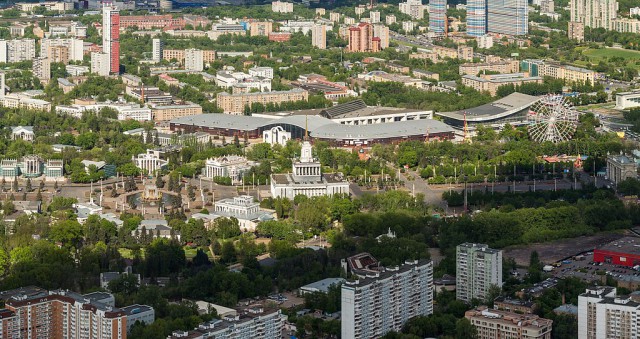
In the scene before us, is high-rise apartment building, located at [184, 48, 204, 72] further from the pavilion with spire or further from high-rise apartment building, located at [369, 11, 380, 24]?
the pavilion with spire

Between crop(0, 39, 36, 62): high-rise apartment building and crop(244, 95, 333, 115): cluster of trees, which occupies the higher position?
crop(0, 39, 36, 62): high-rise apartment building

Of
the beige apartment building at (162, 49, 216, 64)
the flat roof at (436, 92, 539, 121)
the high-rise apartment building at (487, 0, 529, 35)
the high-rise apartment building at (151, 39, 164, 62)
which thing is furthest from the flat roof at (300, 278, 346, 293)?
the high-rise apartment building at (487, 0, 529, 35)

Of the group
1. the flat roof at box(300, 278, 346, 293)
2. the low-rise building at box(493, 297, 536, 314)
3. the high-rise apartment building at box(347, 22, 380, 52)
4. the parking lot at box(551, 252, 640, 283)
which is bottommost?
the parking lot at box(551, 252, 640, 283)

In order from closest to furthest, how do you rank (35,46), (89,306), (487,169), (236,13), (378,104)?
1. (89,306)
2. (487,169)
3. (378,104)
4. (35,46)
5. (236,13)

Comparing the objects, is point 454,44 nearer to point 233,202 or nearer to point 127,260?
point 233,202

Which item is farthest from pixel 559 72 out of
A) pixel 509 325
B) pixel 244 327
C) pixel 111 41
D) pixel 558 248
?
pixel 244 327

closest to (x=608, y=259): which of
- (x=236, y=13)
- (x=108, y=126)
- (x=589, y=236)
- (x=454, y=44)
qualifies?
(x=589, y=236)
